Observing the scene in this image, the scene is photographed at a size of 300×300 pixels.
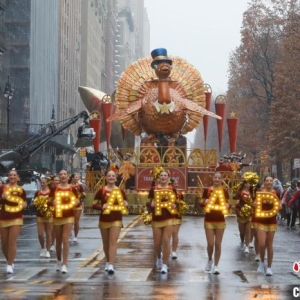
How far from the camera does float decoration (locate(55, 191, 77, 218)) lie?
16.9 metres

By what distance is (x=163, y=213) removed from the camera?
1667 cm

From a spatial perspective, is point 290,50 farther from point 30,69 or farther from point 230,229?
point 30,69

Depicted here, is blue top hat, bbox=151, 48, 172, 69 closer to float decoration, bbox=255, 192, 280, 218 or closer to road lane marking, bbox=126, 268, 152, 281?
float decoration, bbox=255, 192, 280, 218

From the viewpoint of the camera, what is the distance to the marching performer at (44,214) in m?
18.9

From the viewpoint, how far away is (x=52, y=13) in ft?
313

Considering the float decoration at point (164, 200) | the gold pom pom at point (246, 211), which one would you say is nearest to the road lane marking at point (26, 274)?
the float decoration at point (164, 200)

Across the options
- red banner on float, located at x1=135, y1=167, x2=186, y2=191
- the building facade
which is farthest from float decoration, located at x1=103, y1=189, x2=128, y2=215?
the building facade

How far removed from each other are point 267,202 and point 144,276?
8.14 feet

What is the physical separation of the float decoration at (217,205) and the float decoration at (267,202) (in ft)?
1.75

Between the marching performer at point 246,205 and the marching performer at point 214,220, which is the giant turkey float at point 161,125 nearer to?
the marching performer at point 246,205

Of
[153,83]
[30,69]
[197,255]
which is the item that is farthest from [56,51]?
[197,255]

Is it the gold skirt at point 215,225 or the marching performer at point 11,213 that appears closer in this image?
the gold skirt at point 215,225

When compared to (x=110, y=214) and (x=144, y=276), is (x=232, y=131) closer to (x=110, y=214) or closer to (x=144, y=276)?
(x=110, y=214)

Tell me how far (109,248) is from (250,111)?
184ft
